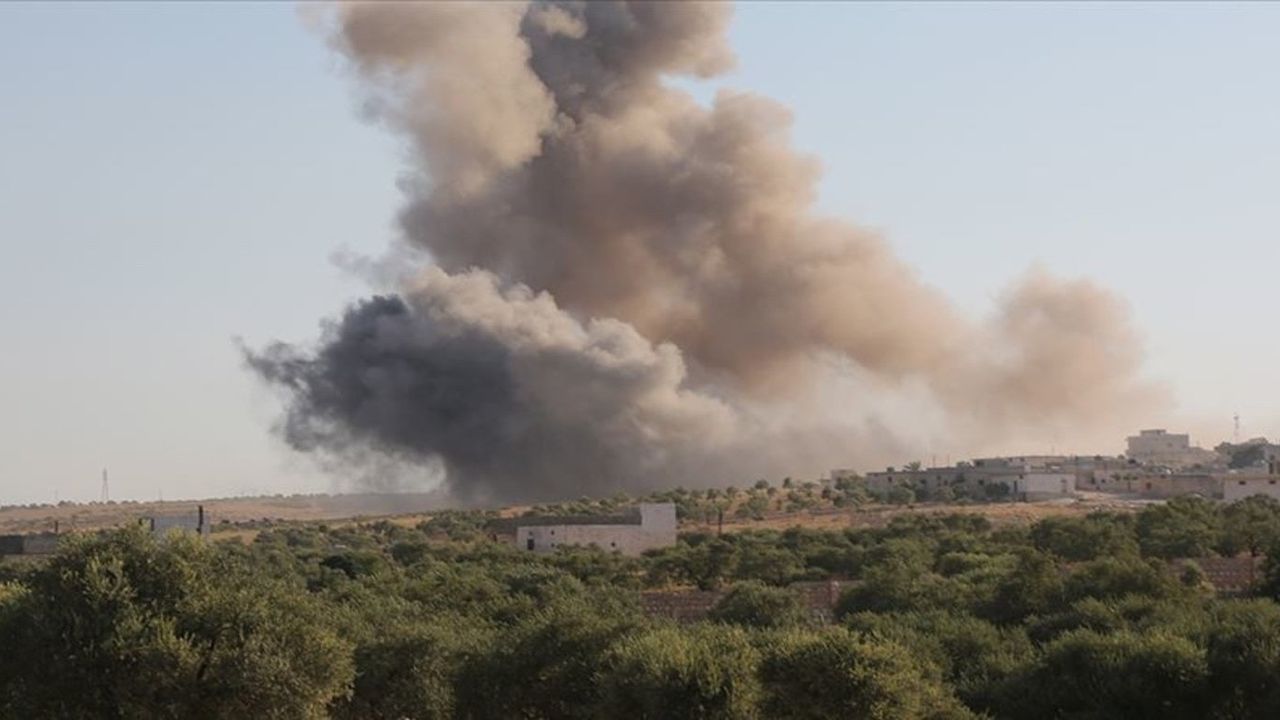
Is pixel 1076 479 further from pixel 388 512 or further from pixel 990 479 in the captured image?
pixel 388 512

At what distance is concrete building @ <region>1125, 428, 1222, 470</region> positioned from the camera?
393 feet

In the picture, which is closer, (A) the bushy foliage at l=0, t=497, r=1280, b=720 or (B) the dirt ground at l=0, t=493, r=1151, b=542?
(A) the bushy foliage at l=0, t=497, r=1280, b=720

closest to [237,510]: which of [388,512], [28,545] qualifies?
[388,512]

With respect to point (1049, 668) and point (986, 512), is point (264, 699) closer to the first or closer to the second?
point (1049, 668)

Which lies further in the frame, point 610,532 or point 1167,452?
point 1167,452

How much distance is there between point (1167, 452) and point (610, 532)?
247ft

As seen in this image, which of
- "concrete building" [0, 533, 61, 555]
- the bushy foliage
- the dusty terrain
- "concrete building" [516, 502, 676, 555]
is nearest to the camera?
the bushy foliage

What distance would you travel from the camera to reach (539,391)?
7456 cm

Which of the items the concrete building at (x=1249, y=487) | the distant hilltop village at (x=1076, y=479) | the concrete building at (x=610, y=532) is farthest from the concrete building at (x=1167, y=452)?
the concrete building at (x=610, y=532)

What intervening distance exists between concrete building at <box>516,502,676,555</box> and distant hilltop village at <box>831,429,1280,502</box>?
22.8 metres

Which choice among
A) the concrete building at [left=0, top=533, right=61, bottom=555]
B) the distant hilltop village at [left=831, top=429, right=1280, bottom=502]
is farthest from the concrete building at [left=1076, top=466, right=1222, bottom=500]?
the concrete building at [left=0, top=533, right=61, bottom=555]

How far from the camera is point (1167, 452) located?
12912 cm

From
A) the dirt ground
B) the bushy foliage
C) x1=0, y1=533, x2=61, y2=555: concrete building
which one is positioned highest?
the dirt ground

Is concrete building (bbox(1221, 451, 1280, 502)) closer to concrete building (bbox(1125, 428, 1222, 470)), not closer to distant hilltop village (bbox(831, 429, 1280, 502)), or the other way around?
distant hilltop village (bbox(831, 429, 1280, 502))
